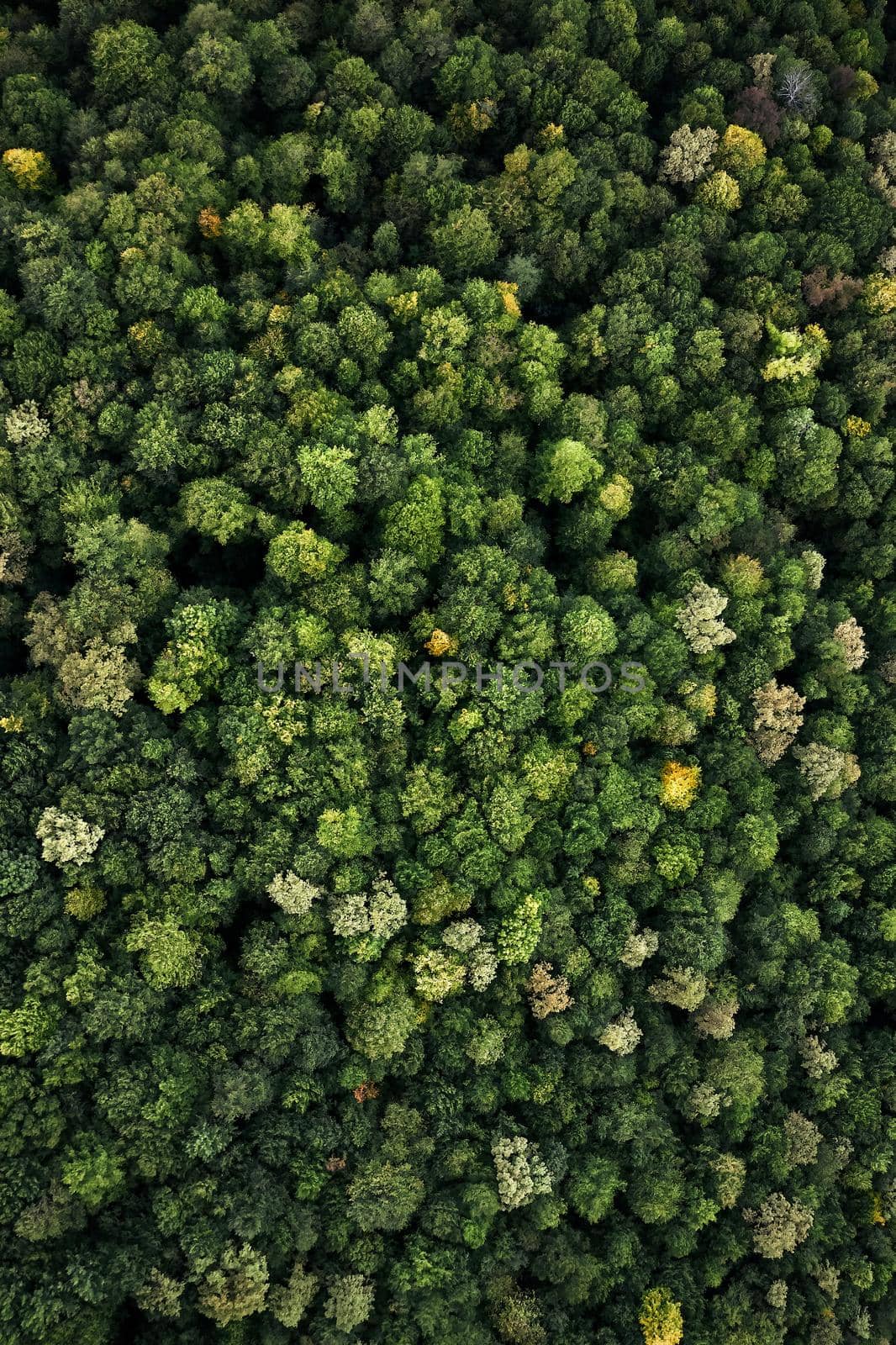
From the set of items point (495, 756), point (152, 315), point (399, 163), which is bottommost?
point (495, 756)

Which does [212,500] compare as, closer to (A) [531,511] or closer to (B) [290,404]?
(B) [290,404]

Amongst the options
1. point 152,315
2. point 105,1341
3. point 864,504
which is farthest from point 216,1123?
point 864,504

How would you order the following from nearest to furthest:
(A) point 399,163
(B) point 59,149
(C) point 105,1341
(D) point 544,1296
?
(C) point 105,1341 < (D) point 544,1296 < (B) point 59,149 < (A) point 399,163

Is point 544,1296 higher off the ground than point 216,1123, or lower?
lower

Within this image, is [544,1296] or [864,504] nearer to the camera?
[544,1296]

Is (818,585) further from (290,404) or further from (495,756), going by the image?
(290,404)

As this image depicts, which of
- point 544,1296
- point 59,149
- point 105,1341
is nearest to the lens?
point 105,1341
